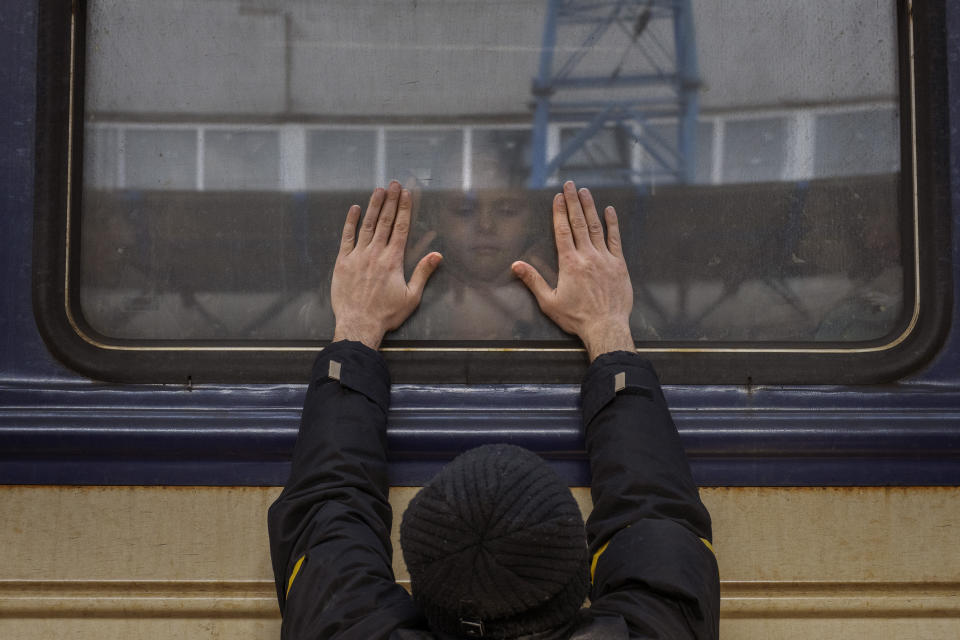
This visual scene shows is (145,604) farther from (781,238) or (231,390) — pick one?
(781,238)

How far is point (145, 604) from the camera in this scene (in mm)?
1273

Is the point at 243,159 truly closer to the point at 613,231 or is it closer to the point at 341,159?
the point at 341,159

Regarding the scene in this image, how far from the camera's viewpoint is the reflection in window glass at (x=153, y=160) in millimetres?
1343

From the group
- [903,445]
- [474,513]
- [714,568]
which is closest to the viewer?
[474,513]

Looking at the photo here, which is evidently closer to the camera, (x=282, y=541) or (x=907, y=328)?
(x=282, y=541)

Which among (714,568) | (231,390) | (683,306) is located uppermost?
(683,306)

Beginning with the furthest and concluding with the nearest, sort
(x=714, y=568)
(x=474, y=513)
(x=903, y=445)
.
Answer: (x=903, y=445)
(x=714, y=568)
(x=474, y=513)

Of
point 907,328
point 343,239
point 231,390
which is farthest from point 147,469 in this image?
point 907,328

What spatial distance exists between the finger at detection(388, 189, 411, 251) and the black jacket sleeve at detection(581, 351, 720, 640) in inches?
15.2

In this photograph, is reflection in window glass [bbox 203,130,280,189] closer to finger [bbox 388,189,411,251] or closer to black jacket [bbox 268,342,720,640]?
finger [bbox 388,189,411,251]

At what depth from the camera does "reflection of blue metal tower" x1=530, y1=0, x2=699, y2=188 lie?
132 cm

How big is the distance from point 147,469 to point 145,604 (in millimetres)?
215

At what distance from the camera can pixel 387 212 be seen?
4.41 feet

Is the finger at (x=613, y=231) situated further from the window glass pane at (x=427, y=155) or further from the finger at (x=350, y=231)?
the finger at (x=350, y=231)
